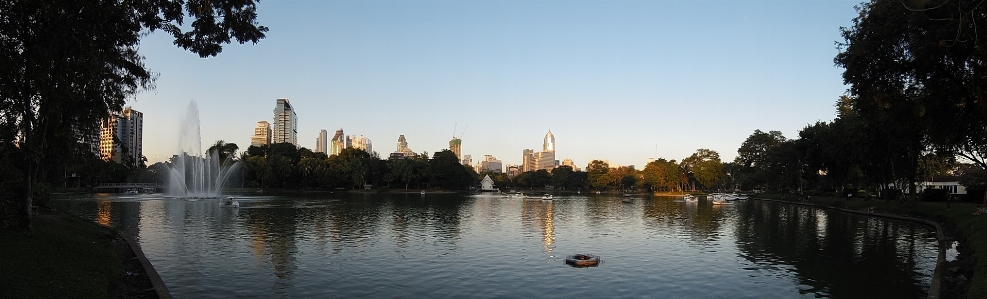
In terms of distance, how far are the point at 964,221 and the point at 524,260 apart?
27.5 meters

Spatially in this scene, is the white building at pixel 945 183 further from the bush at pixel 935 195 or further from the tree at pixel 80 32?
the tree at pixel 80 32

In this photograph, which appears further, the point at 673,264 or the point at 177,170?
the point at 177,170

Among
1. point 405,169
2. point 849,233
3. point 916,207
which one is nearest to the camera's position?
point 849,233

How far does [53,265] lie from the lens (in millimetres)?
15789

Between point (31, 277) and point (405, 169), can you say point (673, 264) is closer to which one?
point (31, 277)

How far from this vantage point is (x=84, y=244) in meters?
20.7

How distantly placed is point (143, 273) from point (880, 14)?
2964 centimetres

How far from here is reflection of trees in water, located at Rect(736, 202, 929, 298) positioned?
2002 cm

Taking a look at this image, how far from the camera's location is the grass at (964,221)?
16266 mm

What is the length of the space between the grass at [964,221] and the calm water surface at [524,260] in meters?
1.62

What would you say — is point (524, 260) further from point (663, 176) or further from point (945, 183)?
point (663, 176)

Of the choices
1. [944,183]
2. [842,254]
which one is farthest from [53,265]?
[944,183]

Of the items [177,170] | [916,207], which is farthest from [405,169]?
[916,207]

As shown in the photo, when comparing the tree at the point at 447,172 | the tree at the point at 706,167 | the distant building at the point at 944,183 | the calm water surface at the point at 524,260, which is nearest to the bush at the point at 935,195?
the calm water surface at the point at 524,260
